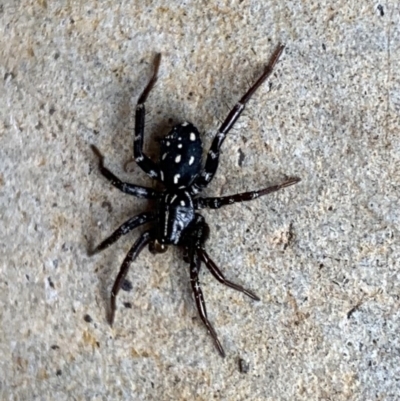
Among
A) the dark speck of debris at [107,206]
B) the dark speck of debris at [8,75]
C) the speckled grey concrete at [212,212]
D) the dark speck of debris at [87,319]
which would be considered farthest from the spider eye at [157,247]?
the dark speck of debris at [8,75]

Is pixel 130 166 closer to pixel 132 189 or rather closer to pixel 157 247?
pixel 132 189

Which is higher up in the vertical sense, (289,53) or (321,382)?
(289,53)

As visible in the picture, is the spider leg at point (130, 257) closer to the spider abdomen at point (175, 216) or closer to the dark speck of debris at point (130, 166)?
the spider abdomen at point (175, 216)

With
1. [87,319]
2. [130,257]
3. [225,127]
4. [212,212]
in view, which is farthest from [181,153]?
[87,319]

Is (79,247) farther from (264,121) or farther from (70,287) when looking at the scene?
(264,121)

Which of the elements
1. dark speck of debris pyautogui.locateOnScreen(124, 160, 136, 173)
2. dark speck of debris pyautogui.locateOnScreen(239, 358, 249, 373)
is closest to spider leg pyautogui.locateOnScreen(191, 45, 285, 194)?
dark speck of debris pyautogui.locateOnScreen(124, 160, 136, 173)

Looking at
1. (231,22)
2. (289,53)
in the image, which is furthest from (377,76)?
(231,22)

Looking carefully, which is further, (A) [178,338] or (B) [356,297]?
(A) [178,338]

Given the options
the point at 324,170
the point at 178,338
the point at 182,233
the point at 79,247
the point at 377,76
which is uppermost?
the point at 377,76
